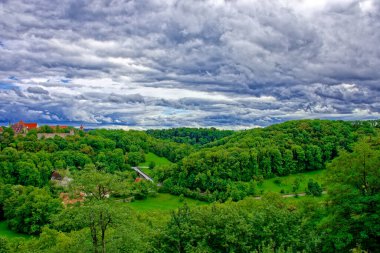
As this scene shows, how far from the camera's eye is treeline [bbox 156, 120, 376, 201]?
88.3 m

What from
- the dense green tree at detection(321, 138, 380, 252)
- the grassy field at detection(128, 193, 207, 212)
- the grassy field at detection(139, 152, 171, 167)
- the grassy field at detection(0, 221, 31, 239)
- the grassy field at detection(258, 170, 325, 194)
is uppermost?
the dense green tree at detection(321, 138, 380, 252)

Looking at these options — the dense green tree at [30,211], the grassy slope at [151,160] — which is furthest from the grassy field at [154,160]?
the dense green tree at [30,211]

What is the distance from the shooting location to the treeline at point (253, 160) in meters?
88.3

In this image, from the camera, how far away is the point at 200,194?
8419cm

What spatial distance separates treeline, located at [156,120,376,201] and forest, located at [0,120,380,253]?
312mm

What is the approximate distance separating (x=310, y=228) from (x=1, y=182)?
82.6 metres

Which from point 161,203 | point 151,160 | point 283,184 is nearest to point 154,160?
point 151,160

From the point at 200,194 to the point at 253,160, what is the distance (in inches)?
821

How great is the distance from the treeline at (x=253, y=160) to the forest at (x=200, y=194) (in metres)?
0.31

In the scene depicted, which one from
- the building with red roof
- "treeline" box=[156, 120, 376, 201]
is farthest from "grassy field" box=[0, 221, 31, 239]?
the building with red roof

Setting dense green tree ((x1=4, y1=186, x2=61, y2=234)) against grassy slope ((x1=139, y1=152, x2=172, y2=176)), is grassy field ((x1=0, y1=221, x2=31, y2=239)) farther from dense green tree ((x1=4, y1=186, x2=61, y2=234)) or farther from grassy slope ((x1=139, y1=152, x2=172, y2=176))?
grassy slope ((x1=139, y1=152, x2=172, y2=176))

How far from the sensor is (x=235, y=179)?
9344cm

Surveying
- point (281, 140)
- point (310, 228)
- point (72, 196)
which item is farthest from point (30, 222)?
point (281, 140)

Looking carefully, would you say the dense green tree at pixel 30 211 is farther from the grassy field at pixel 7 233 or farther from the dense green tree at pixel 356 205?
the dense green tree at pixel 356 205
